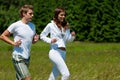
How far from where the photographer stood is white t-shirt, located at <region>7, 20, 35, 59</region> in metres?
9.85

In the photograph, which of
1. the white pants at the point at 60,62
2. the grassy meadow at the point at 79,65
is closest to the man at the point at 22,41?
the white pants at the point at 60,62

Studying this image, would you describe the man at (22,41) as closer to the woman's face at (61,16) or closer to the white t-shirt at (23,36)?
the white t-shirt at (23,36)

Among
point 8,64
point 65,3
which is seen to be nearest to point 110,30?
point 65,3

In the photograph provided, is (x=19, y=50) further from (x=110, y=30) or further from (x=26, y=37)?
(x=110, y=30)

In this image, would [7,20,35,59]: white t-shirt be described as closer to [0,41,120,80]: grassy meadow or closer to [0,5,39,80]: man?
[0,5,39,80]: man

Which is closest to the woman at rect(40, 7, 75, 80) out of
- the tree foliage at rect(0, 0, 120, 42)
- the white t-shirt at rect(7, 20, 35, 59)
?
the white t-shirt at rect(7, 20, 35, 59)

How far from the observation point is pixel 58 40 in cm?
1095

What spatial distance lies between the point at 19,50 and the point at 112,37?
26.2 m

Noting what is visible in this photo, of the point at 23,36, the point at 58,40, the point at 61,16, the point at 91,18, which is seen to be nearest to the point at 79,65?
the point at 58,40

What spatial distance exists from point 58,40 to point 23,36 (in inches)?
48.9

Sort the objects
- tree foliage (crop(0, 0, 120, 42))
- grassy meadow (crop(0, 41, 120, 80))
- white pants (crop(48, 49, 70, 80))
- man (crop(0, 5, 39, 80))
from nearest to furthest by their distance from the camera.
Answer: man (crop(0, 5, 39, 80)), white pants (crop(48, 49, 70, 80)), grassy meadow (crop(0, 41, 120, 80)), tree foliage (crop(0, 0, 120, 42))

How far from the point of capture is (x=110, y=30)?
36.0m

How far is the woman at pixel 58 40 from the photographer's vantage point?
10742 millimetres

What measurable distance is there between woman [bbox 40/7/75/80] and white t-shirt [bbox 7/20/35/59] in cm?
93
